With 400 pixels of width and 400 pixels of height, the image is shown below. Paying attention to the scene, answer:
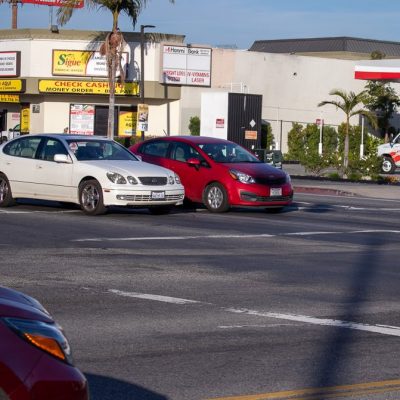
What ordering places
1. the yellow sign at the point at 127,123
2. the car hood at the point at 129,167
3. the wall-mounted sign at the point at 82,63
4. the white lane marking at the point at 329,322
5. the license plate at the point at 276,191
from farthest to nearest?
1. the yellow sign at the point at 127,123
2. the wall-mounted sign at the point at 82,63
3. the license plate at the point at 276,191
4. the car hood at the point at 129,167
5. the white lane marking at the point at 329,322

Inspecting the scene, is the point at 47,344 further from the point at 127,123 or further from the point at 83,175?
the point at 127,123

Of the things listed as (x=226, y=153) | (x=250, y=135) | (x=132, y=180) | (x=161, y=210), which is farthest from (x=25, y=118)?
(x=132, y=180)

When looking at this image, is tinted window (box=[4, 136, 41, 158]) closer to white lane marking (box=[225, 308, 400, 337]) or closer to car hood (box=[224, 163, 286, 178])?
car hood (box=[224, 163, 286, 178])

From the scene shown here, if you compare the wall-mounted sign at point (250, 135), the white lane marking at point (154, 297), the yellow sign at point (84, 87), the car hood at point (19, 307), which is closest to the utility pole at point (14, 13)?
the yellow sign at point (84, 87)

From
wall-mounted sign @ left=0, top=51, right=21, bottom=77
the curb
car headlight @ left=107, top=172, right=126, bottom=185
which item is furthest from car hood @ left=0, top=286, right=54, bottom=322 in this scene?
wall-mounted sign @ left=0, top=51, right=21, bottom=77

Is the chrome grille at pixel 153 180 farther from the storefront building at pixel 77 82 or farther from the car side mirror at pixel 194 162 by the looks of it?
the storefront building at pixel 77 82

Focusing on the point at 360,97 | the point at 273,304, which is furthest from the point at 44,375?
the point at 360,97

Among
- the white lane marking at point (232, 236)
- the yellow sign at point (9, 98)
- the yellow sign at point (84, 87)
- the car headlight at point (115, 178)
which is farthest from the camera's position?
the yellow sign at point (9, 98)

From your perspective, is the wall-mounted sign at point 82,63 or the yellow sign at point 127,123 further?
the yellow sign at point 127,123

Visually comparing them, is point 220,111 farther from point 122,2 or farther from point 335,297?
point 335,297

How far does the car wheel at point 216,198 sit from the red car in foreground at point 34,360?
1721 centimetres

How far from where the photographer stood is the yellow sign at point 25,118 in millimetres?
62688

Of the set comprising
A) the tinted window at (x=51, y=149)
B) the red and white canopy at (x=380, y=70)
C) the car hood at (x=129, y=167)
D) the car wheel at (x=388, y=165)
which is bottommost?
the car wheel at (x=388, y=165)

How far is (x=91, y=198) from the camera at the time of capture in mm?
20562
